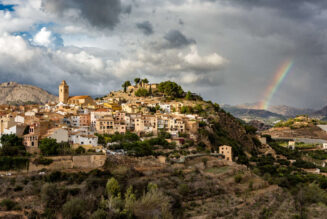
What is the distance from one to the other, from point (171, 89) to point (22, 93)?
84505 mm

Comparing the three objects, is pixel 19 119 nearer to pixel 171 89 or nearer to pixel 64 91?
pixel 64 91

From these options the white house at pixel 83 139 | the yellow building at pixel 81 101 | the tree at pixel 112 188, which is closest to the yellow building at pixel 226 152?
the white house at pixel 83 139

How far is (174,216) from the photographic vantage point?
2262cm

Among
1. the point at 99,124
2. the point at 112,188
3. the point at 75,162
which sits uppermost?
the point at 99,124

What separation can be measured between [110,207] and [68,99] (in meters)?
42.0

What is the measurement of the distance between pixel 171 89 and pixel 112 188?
41.2m

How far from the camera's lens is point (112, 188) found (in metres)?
22.7

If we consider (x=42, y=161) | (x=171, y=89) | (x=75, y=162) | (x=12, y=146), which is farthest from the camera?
(x=171, y=89)

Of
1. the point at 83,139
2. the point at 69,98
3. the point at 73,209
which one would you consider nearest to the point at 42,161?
the point at 83,139

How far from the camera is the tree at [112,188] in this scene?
2255 cm

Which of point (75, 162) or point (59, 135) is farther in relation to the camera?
point (59, 135)

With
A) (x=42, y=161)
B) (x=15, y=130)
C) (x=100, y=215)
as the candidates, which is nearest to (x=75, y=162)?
(x=42, y=161)

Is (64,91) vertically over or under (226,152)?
over

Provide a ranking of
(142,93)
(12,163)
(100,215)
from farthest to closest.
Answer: (142,93), (12,163), (100,215)
